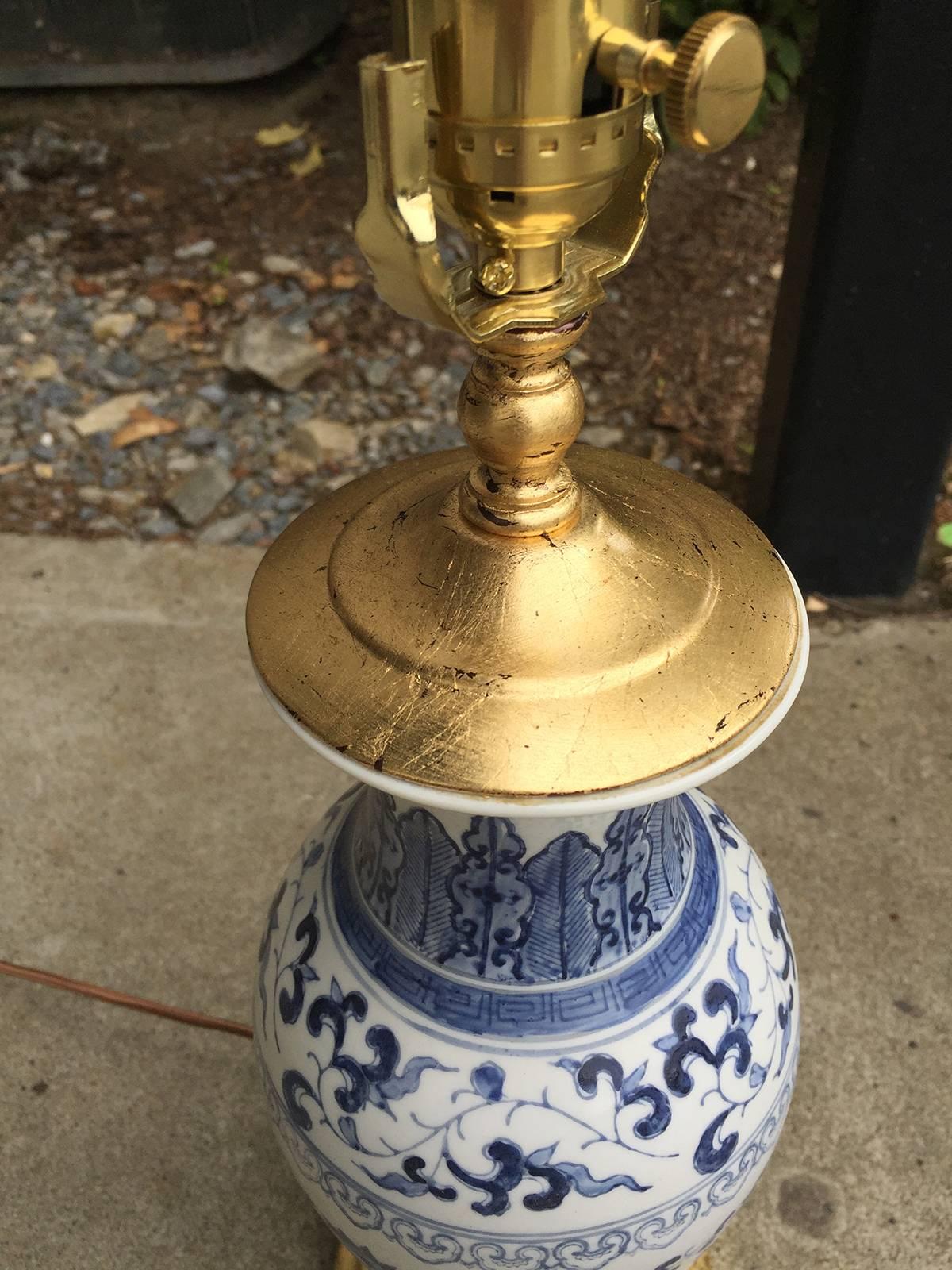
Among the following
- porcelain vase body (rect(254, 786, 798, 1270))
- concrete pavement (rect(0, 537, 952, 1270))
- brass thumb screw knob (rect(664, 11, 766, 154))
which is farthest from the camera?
concrete pavement (rect(0, 537, 952, 1270))

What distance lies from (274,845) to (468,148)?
3.70 ft

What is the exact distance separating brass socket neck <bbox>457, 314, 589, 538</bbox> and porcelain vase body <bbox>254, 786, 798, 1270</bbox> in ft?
0.63

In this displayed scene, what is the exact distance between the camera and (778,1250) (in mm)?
1130

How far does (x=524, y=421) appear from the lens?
24.5 inches

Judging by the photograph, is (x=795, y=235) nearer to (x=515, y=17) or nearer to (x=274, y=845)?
(x=274, y=845)

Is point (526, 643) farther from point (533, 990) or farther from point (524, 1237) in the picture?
point (524, 1237)

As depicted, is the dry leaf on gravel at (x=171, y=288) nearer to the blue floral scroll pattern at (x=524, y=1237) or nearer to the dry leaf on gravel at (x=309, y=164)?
the dry leaf on gravel at (x=309, y=164)

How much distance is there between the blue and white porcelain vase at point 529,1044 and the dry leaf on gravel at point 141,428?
1.63 meters

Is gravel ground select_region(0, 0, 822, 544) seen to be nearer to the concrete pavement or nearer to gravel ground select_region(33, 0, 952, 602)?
gravel ground select_region(33, 0, 952, 602)

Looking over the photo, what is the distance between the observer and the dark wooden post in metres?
1.41

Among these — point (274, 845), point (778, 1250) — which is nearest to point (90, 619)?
point (274, 845)

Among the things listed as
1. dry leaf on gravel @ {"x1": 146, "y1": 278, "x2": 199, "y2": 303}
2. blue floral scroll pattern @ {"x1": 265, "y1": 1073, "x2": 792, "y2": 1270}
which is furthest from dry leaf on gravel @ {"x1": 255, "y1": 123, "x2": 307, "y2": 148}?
blue floral scroll pattern @ {"x1": 265, "y1": 1073, "x2": 792, "y2": 1270}

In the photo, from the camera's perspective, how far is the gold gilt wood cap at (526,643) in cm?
62

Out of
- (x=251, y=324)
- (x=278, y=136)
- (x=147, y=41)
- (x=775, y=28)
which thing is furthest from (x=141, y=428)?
(x=775, y=28)
